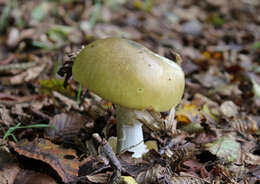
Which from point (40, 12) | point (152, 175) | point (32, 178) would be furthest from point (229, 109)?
point (40, 12)

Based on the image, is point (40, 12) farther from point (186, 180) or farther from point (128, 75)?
point (186, 180)

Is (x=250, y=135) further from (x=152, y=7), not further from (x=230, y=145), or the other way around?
(x=152, y=7)

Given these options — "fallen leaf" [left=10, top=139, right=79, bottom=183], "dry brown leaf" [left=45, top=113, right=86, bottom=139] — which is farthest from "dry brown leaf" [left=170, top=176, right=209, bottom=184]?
"dry brown leaf" [left=45, top=113, right=86, bottom=139]

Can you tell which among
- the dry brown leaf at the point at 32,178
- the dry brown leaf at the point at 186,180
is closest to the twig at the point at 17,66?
the dry brown leaf at the point at 32,178

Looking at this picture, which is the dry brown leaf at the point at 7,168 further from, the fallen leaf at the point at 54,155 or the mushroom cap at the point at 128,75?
the mushroom cap at the point at 128,75

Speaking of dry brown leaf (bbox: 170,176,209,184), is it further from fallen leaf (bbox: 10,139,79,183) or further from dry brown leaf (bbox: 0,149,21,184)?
dry brown leaf (bbox: 0,149,21,184)

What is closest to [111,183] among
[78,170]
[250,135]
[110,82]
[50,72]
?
[78,170]

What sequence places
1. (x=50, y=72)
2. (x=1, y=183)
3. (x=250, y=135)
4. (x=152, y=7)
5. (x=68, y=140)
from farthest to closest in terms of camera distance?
1. (x=152, y=7)
2. (x=50, y=72)
3. (x=250, y=135)
4. (x=68, y=140)
5. (x=1, y=183)
